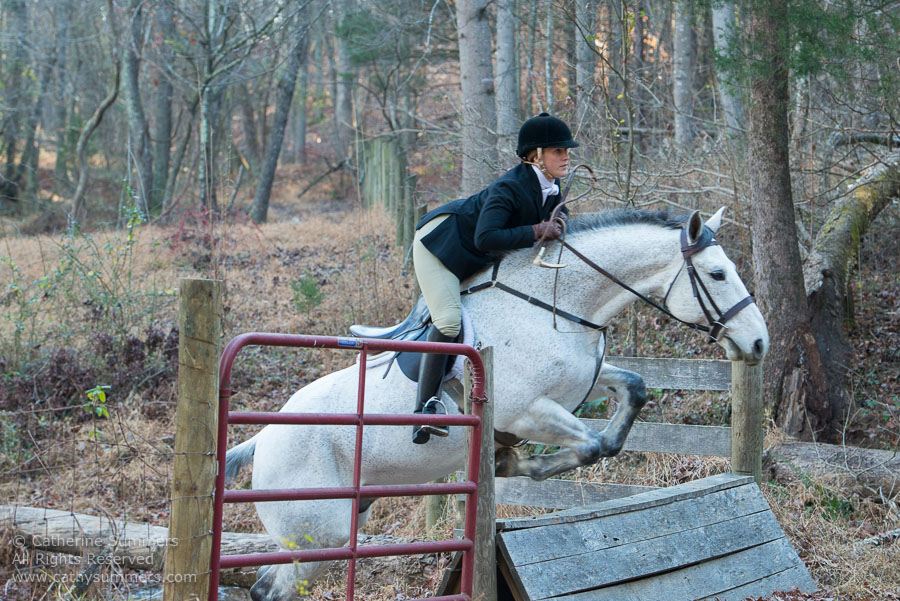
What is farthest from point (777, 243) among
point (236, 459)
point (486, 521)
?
point (236, 459)

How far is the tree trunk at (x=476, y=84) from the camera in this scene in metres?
9.45

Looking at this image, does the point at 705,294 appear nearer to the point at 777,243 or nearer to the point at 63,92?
the point at 777,243

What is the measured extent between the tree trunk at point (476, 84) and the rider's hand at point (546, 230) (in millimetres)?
5365

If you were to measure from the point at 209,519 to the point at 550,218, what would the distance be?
2.33m

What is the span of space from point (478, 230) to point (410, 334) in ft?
2.31

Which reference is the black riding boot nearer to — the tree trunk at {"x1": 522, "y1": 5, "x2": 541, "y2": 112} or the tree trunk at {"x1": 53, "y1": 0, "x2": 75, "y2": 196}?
the tree trunk at {"x1": 522, "y1": 5, "x2": 541, "y2": 112}

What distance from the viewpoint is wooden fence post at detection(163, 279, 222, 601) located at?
106 inches

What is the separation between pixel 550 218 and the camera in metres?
4.20

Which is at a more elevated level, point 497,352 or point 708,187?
point 708,187

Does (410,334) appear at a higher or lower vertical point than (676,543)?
higher

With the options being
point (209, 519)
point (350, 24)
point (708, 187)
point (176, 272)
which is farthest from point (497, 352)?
point (350, 24)

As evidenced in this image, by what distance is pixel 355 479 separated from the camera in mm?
3107

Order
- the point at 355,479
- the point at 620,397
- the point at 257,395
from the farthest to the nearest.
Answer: the point at 257,395, the point at 620,397, the point at 355,479

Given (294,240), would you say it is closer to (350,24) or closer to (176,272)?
(176,272)
